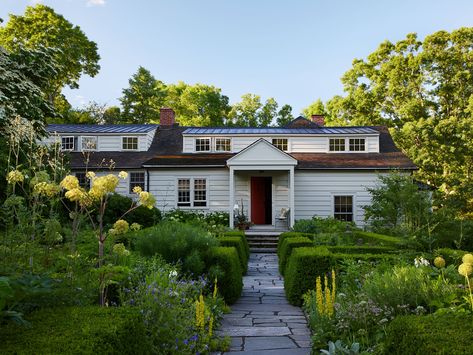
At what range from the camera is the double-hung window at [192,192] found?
2084 centimetres

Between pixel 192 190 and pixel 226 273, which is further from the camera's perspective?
pixel 192 190

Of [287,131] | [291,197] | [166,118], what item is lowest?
[291,197]

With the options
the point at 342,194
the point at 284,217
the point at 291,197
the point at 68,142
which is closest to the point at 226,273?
the point at 291,197

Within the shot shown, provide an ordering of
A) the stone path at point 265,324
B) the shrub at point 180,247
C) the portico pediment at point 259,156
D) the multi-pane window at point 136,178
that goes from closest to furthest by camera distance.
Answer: the stone path at point 265,324 < the shrub at point 180,247 < the portico pediment at point 259,156 < the multi-pane window at point 136,178

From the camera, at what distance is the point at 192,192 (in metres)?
20.9

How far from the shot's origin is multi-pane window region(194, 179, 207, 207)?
20.9 meters

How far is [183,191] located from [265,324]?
14.8m

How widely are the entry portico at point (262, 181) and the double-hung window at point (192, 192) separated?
5.09ft

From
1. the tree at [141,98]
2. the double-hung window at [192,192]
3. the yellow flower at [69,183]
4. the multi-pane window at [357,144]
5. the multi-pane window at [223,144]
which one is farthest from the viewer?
the tree at [141,98]

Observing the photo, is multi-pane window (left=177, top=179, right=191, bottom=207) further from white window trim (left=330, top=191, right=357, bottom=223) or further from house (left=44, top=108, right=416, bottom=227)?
white window trim (left=330, top=191, right=357, bottom=223)

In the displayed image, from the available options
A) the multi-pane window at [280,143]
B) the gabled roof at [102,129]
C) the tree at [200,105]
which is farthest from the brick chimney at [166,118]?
the tree at [200,105]

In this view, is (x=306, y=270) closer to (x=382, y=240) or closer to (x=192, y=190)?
(x=382, y=240)

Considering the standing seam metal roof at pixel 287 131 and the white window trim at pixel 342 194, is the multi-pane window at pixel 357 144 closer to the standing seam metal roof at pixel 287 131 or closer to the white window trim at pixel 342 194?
the standing seam metal roof at pixel 287 131

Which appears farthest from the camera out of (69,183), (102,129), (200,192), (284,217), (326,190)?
(102,129)
